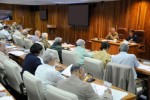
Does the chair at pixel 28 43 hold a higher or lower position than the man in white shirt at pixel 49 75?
higher

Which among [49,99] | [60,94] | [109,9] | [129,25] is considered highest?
[109,9]

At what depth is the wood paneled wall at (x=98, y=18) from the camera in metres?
7.54

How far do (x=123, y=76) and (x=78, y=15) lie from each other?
781 cm

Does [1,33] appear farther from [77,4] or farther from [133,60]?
[133,60]

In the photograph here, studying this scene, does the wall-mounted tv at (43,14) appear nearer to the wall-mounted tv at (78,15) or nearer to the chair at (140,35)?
the wall-mounted tv at (78,15)

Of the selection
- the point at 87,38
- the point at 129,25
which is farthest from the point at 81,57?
the point at 87,38

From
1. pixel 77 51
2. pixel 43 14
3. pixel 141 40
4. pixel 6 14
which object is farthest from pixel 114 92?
pixel 6 14

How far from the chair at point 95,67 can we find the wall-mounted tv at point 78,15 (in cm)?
675

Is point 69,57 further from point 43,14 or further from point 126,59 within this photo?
point 43,14

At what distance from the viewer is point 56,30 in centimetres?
1258

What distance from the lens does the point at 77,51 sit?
431 cm

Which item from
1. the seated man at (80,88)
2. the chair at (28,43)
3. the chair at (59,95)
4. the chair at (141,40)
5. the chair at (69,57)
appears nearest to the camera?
the chair at (59,95)

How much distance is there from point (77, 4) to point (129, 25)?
3.58 meters

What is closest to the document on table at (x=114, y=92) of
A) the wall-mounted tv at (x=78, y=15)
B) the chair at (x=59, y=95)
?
the chair at (x=59, y=95)
